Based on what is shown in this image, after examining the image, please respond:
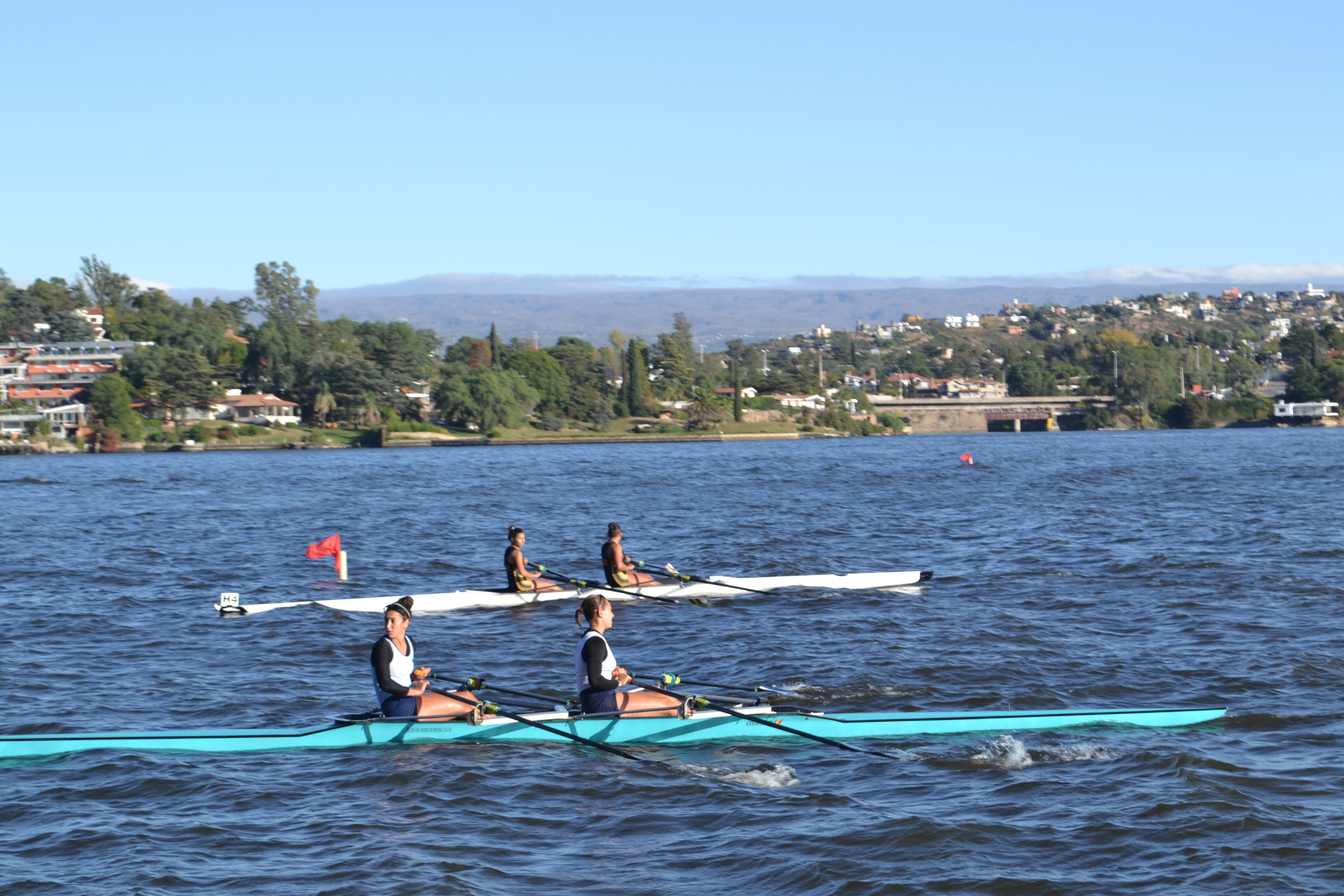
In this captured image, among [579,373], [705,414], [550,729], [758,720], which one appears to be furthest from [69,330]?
[758,720]

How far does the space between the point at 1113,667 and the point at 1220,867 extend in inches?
279

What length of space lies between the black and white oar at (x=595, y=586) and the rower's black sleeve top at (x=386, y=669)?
377 inches

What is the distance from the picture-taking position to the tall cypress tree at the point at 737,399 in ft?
512

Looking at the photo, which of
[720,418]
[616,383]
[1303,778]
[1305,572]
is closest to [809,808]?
[1303,778]

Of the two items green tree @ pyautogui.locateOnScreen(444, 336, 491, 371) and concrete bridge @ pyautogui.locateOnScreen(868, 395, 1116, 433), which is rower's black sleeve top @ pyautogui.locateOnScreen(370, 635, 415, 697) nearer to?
green tree @ pyautogui.locateOnScreen(444, 336, 491, 371)

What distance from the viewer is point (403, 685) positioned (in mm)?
12945

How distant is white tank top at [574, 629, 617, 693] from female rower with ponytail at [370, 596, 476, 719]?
1170mm

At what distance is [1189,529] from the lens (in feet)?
115

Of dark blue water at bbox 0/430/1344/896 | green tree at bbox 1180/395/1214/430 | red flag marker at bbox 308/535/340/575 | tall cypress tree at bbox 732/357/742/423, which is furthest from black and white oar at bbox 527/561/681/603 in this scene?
green tree at bbox 1180/395/1214/430

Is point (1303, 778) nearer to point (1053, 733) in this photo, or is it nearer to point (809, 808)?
point (1053, 733)

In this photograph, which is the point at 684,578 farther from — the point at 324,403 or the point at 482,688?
the point at 324,403

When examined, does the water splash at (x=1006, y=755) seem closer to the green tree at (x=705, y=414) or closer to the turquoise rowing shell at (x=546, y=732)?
the turquoise rowing shell at (x=546, y=732)

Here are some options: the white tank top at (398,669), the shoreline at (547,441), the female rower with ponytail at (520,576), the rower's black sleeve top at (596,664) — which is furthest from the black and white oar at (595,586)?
the shoreline at (547,441)

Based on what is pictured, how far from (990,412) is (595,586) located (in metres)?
162
